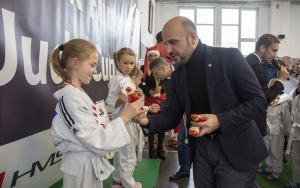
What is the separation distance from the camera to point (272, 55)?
2635 mm

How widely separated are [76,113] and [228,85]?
79cm

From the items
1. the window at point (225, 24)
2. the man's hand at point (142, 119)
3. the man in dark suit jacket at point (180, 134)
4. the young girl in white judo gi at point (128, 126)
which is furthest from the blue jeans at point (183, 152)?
the window at point (225, 24)

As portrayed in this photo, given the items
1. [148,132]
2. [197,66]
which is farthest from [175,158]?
[197,66]

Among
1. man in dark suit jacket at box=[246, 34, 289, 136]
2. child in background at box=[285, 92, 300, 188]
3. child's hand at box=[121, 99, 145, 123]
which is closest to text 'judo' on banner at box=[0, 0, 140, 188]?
child's hand at box=[121, 99, 145, 123]

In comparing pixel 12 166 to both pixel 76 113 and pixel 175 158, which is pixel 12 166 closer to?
pixel 76 113

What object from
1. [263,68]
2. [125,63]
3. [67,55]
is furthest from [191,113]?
[125,63]

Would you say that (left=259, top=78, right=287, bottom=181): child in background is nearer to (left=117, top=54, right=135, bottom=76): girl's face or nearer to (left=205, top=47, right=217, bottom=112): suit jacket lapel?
(left=117, top=54, right=135, bottom=76): girl's face

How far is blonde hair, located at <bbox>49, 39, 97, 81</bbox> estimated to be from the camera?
1.54 meters

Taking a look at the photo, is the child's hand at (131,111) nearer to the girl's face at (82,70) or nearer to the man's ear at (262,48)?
the girl's face at (82,70)

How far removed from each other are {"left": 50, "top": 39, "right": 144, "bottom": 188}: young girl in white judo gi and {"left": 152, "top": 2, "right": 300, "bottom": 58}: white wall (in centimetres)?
1010

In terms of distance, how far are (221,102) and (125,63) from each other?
4.73ft

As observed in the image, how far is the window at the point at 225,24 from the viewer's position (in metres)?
11.6

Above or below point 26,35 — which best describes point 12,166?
below

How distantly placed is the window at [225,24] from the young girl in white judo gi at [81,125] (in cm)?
1057
